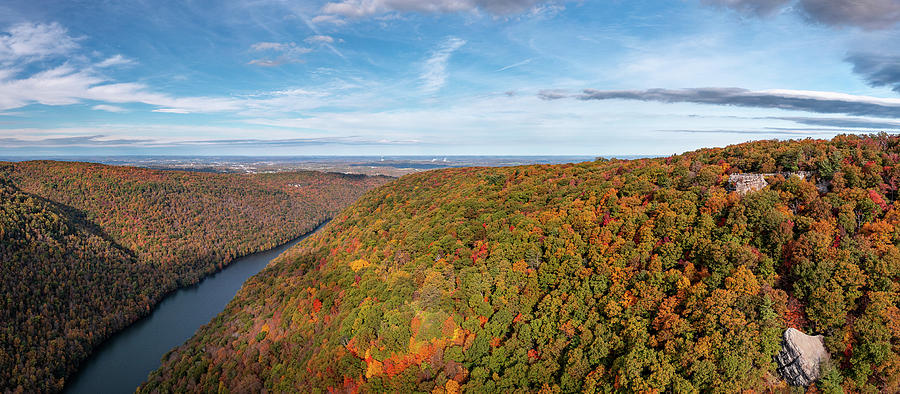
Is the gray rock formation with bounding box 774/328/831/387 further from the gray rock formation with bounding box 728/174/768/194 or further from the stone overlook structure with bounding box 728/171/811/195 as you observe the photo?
the gray rock formation with bounding box 728/174/768/194

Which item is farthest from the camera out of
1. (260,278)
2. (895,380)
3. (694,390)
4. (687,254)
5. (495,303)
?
(260,278)

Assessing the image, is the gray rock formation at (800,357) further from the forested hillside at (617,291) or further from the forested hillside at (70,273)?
the forested hillside at (70,273)

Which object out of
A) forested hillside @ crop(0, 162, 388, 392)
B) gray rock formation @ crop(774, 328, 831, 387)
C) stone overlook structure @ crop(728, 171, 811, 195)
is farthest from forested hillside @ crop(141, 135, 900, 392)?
forested hillside @ crop(0, 162, 388, 392)

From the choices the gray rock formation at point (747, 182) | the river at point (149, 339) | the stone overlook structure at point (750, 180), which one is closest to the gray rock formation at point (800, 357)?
the stone overlook structure at point (750, 180)

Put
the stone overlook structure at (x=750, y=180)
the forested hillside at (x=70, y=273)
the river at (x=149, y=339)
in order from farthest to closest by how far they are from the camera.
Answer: the forested hillside at (x=70, y=273) → the river at (x=149, y=339) → the stone overlook structure at (x=750, y=180)

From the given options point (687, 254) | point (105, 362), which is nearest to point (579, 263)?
point (687, 254)

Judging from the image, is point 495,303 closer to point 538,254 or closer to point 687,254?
point 538,254
